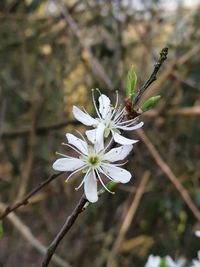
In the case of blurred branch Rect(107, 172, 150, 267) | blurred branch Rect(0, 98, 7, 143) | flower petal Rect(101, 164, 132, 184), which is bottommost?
blurred branch Rect(107, 172, 150, 267)

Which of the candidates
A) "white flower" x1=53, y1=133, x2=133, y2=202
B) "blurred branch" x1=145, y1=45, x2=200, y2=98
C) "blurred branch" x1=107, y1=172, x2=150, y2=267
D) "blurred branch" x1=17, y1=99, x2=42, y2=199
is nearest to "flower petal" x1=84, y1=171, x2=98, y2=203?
"white flower" x1=53, y1=133, x2=133, y2=202

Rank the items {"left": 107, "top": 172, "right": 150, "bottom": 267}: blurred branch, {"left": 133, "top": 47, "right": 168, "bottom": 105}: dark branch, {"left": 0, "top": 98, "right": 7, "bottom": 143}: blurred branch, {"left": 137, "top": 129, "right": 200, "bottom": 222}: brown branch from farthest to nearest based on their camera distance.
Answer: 1. {"left": 0, "top": 98, "right": 7, "bottom": 143}: blurred branch
2. {"left": 107, "top": 172, "right": 150, "bottom": 267}: blurred branch
3. {"left": 137, "top": 129, "right": 200, "bottom": 222}: brown branch
4. {"left": 133, "top": 47, "right": 168, "bottom": 105}: dark branch

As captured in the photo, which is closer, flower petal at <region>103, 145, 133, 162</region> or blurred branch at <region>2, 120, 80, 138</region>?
flower petal at <region>103, 145, 133, 162</region>

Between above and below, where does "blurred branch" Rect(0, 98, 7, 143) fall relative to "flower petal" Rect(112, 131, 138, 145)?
above

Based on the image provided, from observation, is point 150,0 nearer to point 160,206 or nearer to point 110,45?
point 110,45

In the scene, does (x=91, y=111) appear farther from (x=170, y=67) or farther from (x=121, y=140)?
(x=121, y=140)

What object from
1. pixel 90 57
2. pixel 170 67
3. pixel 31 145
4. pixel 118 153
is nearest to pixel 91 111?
pixel 31 145

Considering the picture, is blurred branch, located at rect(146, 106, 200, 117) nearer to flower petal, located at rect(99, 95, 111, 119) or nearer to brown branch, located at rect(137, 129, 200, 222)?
brown branch, located at rect(137, 129, 200, 222)
